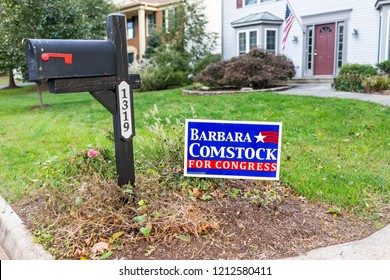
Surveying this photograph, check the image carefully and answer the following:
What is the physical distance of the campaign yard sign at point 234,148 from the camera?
3451 millimetres

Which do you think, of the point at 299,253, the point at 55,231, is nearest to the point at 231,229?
the point at 299,253

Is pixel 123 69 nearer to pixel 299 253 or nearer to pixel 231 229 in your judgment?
pixel 231 229

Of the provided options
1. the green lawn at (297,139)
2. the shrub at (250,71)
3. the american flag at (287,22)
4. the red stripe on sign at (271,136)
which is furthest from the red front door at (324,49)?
the red stripe on sign at (271,136)

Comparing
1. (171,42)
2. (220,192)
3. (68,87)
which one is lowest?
(220,192)

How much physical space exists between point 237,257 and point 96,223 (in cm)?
A: 115

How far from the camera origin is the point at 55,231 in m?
3.21

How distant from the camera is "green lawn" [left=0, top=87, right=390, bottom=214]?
13.9ft

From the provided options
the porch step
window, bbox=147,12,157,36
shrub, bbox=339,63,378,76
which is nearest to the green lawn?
shrub, bbox=339,63,378,76

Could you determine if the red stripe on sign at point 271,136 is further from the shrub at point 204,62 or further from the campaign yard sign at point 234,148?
the shrub at point 204,62

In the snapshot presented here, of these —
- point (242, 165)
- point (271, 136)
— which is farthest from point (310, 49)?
point (242, 165)

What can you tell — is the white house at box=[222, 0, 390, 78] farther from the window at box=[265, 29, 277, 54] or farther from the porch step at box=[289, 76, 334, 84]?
the porch step at box=[289, 76, 334, 84]

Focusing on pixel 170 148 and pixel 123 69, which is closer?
pixel 123 69

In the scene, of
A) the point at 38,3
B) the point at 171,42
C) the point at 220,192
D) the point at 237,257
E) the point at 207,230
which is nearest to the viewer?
the point at 237,257

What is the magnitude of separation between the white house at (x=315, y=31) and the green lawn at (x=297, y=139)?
6.19 m
